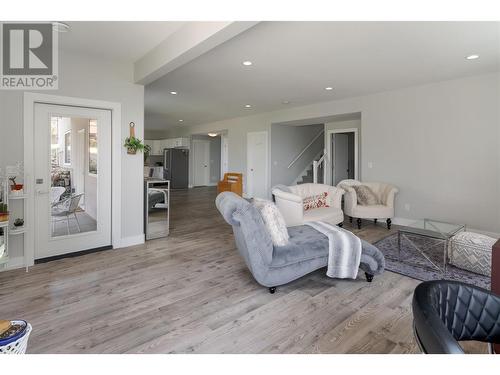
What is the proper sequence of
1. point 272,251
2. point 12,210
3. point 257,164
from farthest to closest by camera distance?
1. point 257,164
2. point 12,210
3. point 272,251

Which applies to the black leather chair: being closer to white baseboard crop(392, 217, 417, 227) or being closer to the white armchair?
the white armchair

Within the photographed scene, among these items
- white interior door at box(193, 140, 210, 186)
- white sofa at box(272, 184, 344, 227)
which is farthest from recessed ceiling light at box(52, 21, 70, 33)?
white interior door at box(193, 140, 210, 186)

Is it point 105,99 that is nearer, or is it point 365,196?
point 105,99

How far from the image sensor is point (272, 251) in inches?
99.6

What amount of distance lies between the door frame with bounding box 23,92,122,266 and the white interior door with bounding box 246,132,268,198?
500cm

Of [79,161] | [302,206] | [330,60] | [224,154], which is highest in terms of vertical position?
[330,60]

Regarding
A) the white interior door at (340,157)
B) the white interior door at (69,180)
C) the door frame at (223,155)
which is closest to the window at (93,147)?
the white interior door at (69,180)

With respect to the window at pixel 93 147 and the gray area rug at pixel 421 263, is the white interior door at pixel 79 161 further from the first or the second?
the gray area rug at pixel 421 263

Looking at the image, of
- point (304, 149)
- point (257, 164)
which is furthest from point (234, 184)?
point (304, 149)

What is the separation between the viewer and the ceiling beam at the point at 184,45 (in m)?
2.35

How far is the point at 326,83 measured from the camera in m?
4.90

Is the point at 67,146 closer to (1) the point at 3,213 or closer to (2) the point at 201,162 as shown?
(1) the point at 3,213

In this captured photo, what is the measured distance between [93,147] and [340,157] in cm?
652
